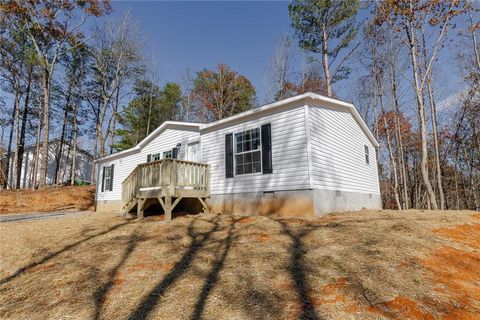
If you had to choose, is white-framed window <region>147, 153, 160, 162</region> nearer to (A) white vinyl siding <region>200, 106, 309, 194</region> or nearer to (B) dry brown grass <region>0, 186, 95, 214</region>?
(A) white vinyl siding <region>200, 106, 309, 194</region>

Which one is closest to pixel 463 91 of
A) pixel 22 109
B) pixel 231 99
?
pixel 231 99

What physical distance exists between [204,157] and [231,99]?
16417 mm

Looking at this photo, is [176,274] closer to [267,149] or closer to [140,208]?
[267,149]

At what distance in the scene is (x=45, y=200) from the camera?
17672mm

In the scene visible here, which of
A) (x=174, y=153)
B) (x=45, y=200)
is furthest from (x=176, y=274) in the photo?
(x=45, y=200)

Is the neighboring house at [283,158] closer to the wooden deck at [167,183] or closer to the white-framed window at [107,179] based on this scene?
the wooden deck at [167,183]

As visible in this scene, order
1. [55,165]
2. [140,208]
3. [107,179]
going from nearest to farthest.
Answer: [140,208], [107,179], [55,165]

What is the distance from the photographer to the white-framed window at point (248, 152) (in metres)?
9.43

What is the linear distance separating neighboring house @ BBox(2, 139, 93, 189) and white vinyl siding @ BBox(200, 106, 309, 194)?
27175mm

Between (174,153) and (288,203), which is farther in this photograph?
(174,153)

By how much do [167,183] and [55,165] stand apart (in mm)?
30581

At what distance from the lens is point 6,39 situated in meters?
21.7

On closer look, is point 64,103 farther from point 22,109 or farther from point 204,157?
point 204,157

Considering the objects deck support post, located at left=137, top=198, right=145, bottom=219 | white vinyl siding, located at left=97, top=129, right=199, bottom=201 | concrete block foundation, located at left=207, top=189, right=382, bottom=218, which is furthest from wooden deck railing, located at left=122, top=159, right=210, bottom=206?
white vinyl siding, located at left=97, top=129, right=199, bottom=201
